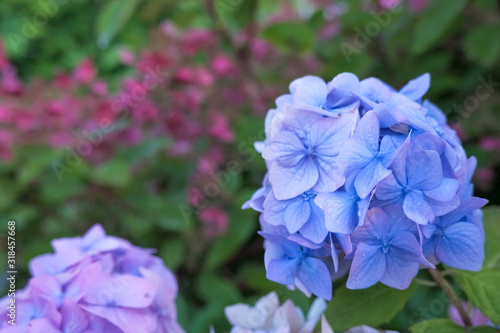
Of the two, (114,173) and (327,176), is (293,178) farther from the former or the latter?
(114,173)

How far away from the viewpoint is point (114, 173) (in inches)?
37.5

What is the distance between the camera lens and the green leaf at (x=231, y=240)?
A: 100 cm

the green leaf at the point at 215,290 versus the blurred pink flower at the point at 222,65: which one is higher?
the blurred pink flower at the point at 222,65

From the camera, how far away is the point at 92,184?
1063mm

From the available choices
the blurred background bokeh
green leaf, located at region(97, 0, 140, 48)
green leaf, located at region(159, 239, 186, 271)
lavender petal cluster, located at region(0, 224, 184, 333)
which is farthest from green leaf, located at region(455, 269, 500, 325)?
green leaf, located at region(97, 0, 140, 48)

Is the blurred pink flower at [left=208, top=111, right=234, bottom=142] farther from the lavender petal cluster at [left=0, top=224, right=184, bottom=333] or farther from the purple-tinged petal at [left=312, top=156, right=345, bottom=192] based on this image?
the purple-tinged petal at [left=312, top=156, right=345, bottom=192]

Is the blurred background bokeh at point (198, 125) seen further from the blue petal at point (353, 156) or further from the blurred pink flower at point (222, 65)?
the blue petal at point (353, 156)

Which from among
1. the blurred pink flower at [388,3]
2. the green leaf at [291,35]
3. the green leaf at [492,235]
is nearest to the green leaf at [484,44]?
the blurred pink flower at [388,3]

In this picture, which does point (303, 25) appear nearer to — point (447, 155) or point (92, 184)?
point (92, 184)

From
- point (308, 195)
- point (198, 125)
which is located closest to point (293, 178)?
point (308, 195)

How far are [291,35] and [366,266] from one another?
2.33 ft

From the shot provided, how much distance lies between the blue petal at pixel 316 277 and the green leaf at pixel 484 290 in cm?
14

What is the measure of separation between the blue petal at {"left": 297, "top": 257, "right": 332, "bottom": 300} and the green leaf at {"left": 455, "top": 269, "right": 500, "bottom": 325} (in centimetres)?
14

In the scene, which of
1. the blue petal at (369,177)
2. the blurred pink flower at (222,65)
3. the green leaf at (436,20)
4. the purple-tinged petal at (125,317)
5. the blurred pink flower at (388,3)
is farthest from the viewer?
the blurred pink flower at (222,65)
